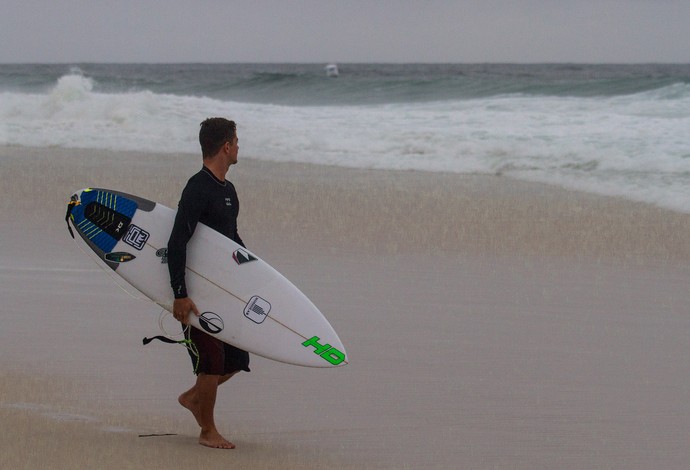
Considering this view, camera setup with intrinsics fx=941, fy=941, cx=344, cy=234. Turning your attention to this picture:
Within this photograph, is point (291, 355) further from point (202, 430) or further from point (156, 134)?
point (156, 134)

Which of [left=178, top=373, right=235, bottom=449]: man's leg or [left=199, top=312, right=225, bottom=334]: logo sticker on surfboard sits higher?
[left=199, top=312, right=225, bottom=334]: logo sticker on surfboard

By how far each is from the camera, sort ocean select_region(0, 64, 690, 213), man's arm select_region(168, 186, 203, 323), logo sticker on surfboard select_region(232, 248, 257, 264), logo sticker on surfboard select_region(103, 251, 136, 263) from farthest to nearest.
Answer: ocean select_region(0, 64, 690, 213) < logo sticker on surfboard select_region(103, 251, 136, 263) < logo sticker on surfboard select_region(232, 248, 257, 264) < man's arm select_region(168, 186, 203, 323)

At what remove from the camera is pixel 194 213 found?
3277mm

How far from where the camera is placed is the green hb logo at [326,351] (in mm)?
3574

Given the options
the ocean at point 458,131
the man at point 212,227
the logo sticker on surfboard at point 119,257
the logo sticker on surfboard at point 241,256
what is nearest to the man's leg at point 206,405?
the man at point 212,227

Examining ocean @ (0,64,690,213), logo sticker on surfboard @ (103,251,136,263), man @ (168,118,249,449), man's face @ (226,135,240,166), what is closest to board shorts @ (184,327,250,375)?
man @ (168,118,249,449)

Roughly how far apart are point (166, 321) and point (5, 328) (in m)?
0.84

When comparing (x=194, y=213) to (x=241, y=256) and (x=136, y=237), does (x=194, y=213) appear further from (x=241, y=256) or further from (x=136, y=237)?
(x=136, y=237)

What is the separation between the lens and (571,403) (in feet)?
13.5

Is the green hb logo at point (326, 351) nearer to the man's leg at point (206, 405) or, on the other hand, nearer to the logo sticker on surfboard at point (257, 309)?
the logo sticker on surfboard at point (257, 309)

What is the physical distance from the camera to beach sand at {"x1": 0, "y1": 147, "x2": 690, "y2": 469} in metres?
3.62

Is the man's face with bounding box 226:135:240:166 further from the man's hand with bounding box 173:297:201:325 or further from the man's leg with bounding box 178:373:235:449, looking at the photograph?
the man's leg with bounding box 178:373:235:449

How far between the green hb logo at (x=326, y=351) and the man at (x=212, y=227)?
0.84 ft

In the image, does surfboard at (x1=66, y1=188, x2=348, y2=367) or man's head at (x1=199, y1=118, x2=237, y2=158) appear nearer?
man's head at (x1=199, y1=118, x2=237, y2=158)
